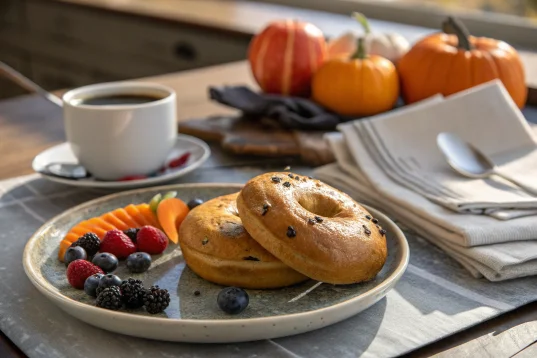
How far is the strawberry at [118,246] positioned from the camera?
0.99 m

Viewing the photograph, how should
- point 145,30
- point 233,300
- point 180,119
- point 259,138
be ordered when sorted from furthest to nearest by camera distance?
point 145,30
point 180,119
point 259,138
point 233,300

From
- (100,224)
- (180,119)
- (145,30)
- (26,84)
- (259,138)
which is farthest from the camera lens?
(145,30)

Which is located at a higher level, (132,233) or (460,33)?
(460,33)

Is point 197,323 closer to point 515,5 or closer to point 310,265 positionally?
point 310,265

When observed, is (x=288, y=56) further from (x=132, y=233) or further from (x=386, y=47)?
(x=132, y=233)

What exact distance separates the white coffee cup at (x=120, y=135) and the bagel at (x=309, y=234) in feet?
1.37

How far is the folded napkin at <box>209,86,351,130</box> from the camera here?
155cm

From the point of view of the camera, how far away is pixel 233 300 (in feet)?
2.69

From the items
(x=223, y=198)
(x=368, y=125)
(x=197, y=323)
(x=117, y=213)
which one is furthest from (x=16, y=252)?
(x=368, y=125)

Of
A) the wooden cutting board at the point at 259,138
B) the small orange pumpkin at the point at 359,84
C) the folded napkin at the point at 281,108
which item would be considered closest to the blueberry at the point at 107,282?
the wooden cutting board at the point at 259,138

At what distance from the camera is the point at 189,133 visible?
1608 millimetres

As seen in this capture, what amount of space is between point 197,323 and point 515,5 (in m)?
2.26

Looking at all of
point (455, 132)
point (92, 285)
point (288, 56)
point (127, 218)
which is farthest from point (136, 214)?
point (288, 56)

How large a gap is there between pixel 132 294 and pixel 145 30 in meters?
2.55
